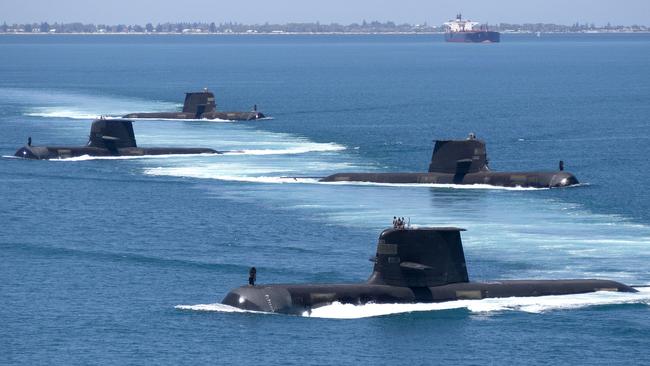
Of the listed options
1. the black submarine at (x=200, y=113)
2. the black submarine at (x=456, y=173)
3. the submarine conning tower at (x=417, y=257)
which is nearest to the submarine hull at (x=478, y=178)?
the black submarine at (x=456, y=173)

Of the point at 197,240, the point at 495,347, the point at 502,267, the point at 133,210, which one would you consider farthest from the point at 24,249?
the point at 495,347

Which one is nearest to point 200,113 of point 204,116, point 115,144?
point 204,116

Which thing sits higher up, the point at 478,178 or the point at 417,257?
the point at 417,257

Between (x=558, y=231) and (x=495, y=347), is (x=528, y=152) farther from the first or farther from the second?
(x=495, y=347)

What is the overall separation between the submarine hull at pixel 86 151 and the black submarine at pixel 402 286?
61.6m

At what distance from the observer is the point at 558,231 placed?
73.9 meters

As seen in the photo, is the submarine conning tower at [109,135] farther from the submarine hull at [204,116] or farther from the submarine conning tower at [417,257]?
the submarine conning tower at [417,257]

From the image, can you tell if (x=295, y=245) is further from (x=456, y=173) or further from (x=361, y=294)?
(x=456, y=173)

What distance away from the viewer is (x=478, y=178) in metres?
94.9

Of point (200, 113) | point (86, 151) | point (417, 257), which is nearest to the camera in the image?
point (417, 257)

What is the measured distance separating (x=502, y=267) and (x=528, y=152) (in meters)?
54.7

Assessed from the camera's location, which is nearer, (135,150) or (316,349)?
(316,349)

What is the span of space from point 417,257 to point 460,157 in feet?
140

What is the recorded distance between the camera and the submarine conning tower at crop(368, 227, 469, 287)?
53531mm
